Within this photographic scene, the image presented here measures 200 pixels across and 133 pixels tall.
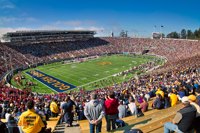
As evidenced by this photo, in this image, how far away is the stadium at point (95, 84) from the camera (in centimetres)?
782

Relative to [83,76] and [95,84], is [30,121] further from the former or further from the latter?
[83,76]

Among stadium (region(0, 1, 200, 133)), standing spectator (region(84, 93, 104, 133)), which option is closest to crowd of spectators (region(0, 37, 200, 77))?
stadium (region(0, 1, 200, 133))

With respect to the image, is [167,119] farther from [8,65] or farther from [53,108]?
[8,65]

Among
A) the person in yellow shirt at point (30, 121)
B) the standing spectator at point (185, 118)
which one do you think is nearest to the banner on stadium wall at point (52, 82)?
the person in yellow shirt at point (30, 121)

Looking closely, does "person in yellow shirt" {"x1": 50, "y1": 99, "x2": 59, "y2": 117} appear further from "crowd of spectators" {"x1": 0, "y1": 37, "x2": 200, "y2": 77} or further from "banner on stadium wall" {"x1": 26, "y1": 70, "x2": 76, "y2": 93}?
"crowd of spectators" {"x1": 0, "y1": 37, "x2": 200, "y2": 77}

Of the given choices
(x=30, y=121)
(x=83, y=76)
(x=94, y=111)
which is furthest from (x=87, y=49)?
(x=30, y=121)

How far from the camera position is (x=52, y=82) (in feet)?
153

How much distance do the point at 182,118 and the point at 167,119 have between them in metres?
2.81

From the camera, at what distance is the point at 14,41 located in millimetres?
80562

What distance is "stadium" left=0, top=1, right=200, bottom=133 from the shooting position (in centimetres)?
782

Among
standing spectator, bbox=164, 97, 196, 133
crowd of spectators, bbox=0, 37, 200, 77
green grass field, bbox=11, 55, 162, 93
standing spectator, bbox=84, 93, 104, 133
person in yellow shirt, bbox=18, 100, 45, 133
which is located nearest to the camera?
standing spectator, bbox=164, 97, 196, 133

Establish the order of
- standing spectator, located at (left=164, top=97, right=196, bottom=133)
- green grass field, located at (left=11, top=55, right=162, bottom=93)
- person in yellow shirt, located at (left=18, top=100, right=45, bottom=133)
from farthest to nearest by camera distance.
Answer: green grass field, located at (left=11, top=55, right=162, bottom=93) < person in yellow shirt, located at (left=18, top=100, right=45, bottom=133) < standing spectator, located at (left=164, top=97, right=196, bottom=133)

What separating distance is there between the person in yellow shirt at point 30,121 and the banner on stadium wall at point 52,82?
115 feet

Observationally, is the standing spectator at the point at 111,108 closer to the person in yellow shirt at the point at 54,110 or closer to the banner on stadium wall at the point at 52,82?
the person in yellow shirt at the point at 54,110
